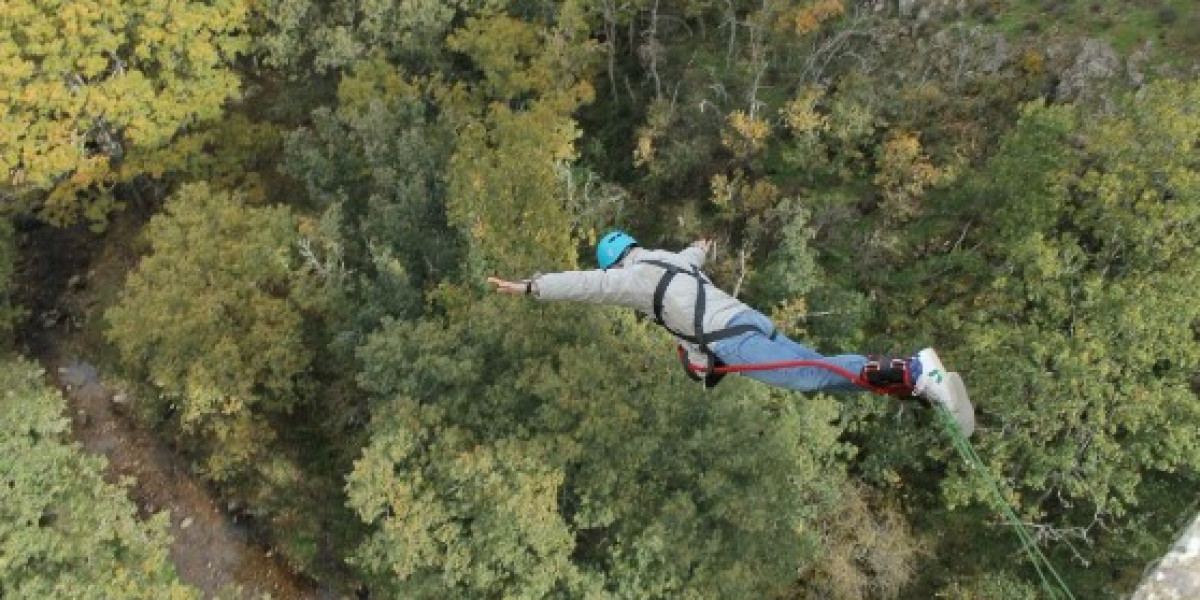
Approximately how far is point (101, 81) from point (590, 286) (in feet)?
76.0

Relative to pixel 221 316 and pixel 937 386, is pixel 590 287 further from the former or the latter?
pixel 221 316

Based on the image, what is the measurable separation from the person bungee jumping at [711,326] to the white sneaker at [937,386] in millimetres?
12

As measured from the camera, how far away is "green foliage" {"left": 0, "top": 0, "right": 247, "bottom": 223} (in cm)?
2405

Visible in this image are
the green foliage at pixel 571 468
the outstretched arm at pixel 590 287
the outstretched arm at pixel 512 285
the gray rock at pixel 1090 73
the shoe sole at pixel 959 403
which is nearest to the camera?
the outstretched arm at pixel 512 285

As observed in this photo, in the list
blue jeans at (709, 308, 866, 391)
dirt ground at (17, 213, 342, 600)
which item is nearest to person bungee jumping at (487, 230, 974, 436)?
blue jeans at (709, 308, 866, 391)

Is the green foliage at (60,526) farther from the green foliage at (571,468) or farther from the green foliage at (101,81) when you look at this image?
the green foliage at (101,81)

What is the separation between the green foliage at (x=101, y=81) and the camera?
2405 centimetres

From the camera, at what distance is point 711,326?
922 centimetres

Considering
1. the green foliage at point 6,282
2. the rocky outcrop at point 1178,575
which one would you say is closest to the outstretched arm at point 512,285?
the rocky outcrop at point 1178,575

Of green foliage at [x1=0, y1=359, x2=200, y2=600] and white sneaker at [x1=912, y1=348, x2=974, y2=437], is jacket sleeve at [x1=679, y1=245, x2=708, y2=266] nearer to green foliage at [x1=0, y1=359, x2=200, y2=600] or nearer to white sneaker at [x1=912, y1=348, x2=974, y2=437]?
white sneaker at [x1=912, y1=348, x2=974, y2=437]

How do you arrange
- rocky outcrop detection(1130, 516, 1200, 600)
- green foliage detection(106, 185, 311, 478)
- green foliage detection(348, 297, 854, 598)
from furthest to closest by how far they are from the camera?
green foliage detection(106, 185, 311, 478) < green foliage detection(348, 297, 854, 598) < rocky outcrop detection(1130, 516, 1200, 600)

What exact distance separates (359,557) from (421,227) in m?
8.85

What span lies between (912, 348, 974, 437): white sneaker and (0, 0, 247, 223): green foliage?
2340cm

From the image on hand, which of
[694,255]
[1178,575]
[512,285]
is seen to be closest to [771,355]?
[694,255]
